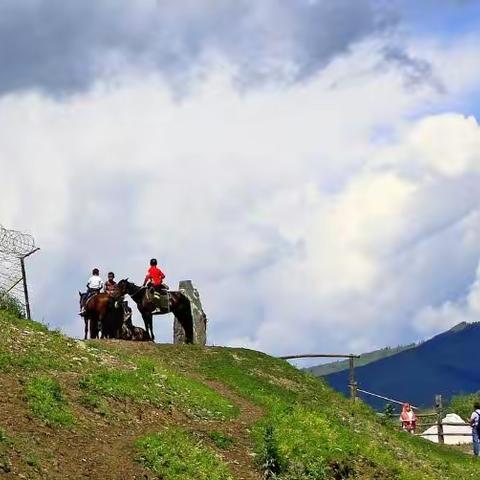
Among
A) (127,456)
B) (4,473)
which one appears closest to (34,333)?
(127,456)

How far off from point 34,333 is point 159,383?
388cm

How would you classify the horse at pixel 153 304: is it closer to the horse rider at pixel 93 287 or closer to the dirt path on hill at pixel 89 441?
the horse rider at pixel 93 287

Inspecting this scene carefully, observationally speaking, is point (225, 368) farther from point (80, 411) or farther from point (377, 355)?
point (377, 355)

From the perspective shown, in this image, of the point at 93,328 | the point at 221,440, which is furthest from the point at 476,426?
the point at 221,440

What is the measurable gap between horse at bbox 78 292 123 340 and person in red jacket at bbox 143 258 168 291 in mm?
2063

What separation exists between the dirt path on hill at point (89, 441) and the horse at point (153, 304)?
1354 centimetres

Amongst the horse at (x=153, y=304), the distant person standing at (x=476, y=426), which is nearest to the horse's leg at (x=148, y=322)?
the horse at (x=153, y=304)

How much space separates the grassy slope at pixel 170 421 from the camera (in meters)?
21.1

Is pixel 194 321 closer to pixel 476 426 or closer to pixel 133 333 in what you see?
pixel 133 333

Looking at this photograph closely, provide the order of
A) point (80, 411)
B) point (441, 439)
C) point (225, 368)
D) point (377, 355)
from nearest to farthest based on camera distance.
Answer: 1. point (80, 411)
2. point (225, 368)
3. point (441, 439)
4. point (377, 355)

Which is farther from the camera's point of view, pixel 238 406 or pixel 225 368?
pixel 225 368

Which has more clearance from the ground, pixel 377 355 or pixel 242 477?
pixel 377 355

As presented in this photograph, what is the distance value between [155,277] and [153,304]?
1.02 metres

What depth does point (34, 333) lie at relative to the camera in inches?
1129
